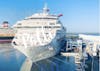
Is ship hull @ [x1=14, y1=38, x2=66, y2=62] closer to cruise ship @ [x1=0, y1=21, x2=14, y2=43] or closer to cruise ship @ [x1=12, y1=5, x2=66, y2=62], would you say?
cruise ship @ [x1=12, y1=5, x2=66, y2=62]

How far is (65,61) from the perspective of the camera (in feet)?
84.5

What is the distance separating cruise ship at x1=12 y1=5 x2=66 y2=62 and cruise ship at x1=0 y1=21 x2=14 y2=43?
69.2ft

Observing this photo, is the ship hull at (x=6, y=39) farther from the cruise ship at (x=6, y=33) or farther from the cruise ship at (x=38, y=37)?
the cruise ship at (x=38, y=37)

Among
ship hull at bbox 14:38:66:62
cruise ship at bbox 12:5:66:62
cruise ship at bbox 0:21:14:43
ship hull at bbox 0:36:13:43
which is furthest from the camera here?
cruise ship at bbox 0:21:14:43

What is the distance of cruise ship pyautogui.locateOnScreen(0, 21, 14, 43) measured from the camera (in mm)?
53075

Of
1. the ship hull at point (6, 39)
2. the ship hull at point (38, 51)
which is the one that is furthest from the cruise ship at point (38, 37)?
the ship hull at point (6, 39)

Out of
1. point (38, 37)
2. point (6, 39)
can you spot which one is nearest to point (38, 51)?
point (38, 37)

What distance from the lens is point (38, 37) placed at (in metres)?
24.5

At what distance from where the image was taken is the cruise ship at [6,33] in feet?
174

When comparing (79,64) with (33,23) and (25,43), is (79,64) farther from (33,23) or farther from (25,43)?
(33,23)

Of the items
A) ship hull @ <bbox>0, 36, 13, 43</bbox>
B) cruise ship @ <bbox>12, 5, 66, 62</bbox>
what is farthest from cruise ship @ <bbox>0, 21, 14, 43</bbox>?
cruise ship @ <bbox>12, 5, 66, 62</bbox>

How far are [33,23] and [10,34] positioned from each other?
26.4 meters

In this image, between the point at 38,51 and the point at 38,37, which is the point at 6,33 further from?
the point at 38,51

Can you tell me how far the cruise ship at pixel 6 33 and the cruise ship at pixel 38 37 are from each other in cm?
2108
